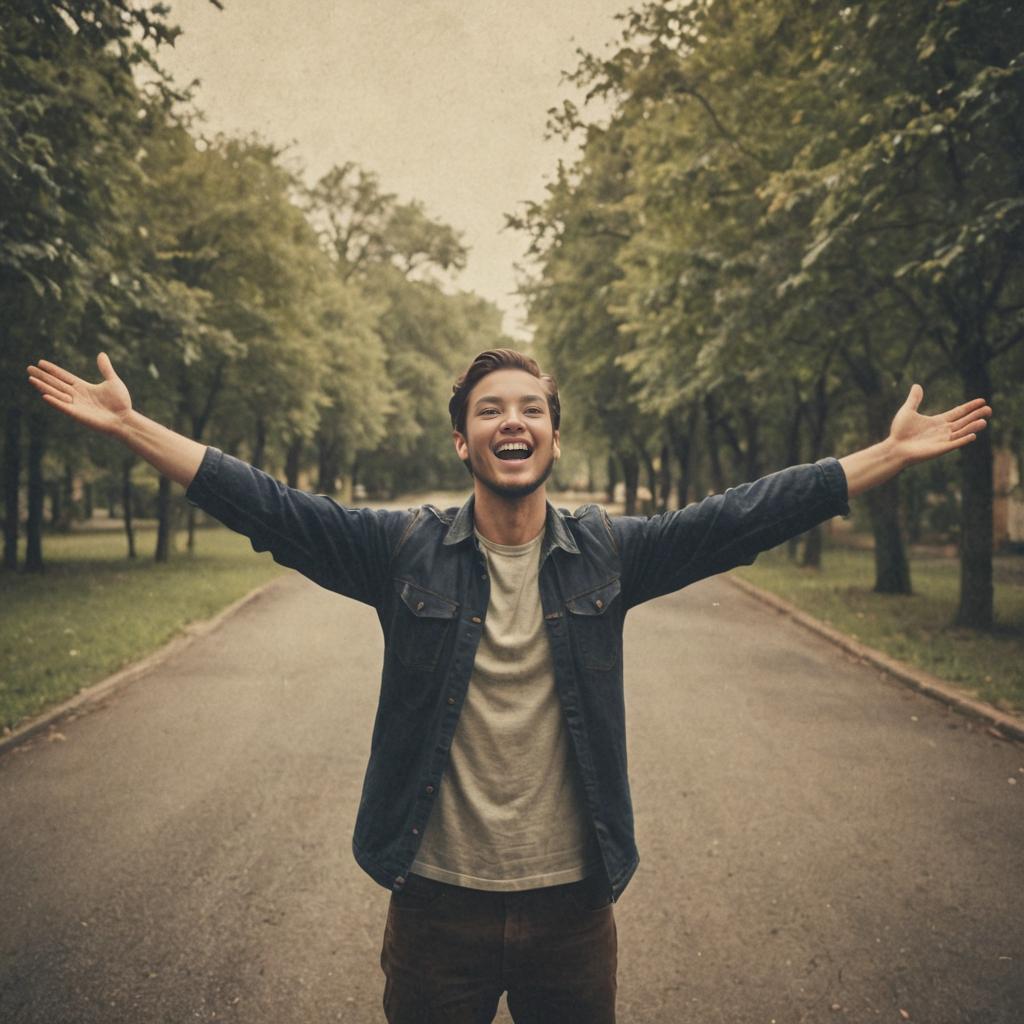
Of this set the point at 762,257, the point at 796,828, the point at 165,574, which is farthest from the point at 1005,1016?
the point at 165,574

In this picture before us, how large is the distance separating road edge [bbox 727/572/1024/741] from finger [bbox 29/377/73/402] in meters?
6.95

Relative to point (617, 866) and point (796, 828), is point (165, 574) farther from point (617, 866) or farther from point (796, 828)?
point (617, 866)

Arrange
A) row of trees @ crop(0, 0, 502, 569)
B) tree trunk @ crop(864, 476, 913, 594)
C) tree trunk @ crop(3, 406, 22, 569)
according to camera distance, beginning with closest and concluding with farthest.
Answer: row of trees @ crop(0, 0, 502, 569), tree trunk @ crop(864, 476, 913, 594), tree trunk @ crop(3, 406, 22, 569)

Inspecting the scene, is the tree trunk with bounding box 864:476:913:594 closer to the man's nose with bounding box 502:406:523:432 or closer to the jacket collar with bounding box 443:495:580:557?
the jacket collar with bounding box 443:495:580:557

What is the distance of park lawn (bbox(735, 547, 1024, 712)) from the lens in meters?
7.92

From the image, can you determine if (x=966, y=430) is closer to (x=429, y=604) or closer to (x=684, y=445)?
(x=429, y=604)

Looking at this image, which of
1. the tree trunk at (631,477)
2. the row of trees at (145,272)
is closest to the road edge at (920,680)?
the row of trees at (145,272)

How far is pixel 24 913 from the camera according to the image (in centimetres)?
370

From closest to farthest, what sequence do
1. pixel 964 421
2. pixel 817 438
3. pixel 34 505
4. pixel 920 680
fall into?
pixel 964 421, pixel 920 680, pixel 34 505, pixel 817 438

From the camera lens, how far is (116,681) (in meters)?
Answer: 7.84

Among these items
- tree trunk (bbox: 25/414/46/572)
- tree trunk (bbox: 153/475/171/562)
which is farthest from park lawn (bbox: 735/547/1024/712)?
tree trunk (bbox: 25/414/46/572)

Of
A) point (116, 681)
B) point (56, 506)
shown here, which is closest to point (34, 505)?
point (116, 681)

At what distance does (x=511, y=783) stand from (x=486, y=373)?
108 centimetres

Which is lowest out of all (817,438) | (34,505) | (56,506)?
(34,505)
